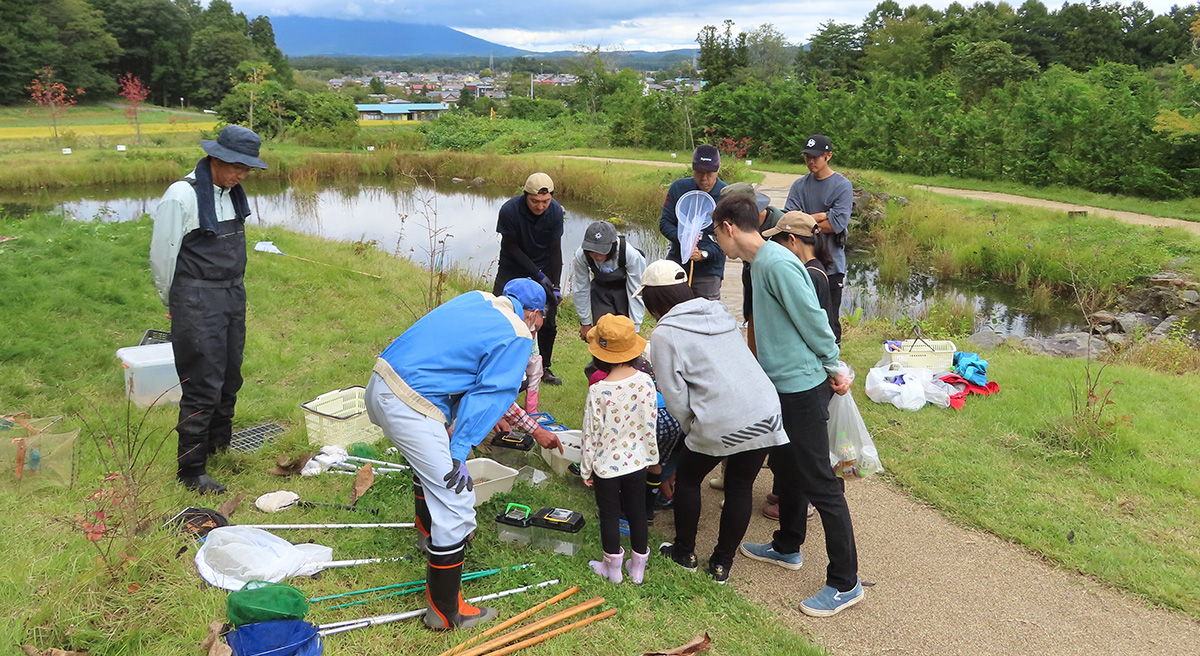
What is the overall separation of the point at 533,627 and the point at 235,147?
2.94 metres

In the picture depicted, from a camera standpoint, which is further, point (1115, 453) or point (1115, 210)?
point (1115, 210)

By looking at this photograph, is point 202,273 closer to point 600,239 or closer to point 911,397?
point 600,239

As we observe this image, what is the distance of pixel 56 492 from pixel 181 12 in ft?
183

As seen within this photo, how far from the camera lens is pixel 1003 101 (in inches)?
795

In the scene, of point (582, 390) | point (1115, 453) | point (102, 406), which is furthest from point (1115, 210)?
point (102, 406)

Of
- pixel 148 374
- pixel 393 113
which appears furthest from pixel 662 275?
pixel 393 113

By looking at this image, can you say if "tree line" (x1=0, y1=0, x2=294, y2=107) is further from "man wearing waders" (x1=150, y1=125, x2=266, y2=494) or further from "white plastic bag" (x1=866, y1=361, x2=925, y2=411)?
"white plastic bag" (x1=866, y1=361, x2=925, y2=411)

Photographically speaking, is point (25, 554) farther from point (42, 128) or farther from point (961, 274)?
point (42, 128)

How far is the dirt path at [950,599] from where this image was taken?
3.26m

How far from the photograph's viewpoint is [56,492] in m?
4.05

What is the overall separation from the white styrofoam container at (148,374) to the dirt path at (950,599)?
11.8ft

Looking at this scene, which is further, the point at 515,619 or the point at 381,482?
the point at 381,482

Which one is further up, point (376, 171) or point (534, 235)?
point (534, 235)

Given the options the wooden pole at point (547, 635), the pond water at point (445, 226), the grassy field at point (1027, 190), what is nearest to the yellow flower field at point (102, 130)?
the pond water at point (445, 226)
